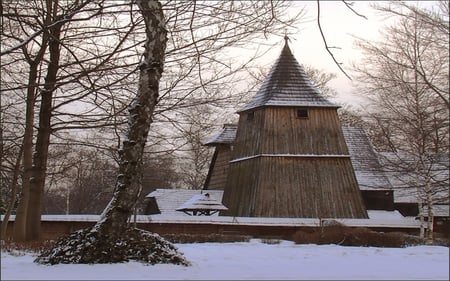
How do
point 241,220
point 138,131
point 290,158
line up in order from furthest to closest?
point 290,158 < point 241,220 < point 138,131

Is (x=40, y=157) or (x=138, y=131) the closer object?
(x=138, y=131)

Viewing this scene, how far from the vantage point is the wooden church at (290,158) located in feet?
89.1

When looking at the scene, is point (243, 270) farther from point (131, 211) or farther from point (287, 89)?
point (287, 89)

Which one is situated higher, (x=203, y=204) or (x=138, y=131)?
(x=138, y=131)

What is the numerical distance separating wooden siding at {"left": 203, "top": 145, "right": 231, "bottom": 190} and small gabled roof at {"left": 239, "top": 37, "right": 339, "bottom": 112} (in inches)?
209

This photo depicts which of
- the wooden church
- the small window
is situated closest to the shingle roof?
the wooden church

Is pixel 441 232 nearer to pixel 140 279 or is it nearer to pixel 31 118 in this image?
pixel 31 118

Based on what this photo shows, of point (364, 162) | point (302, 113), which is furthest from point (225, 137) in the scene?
point (364, 162)

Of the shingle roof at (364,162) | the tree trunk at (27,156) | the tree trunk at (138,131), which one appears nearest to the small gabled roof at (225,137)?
the shingle roof at (364,162)

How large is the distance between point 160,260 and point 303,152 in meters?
22.2

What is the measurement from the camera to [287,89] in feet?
97.9

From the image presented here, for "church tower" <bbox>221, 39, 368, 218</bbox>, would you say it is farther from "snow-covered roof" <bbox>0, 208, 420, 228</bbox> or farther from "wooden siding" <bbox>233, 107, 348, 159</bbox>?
"snow-covered roof" <bbox>0, 208, 420, 228</bbox>

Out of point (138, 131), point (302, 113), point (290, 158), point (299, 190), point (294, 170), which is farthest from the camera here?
point (302, 113)

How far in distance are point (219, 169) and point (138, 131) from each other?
92.8ft
